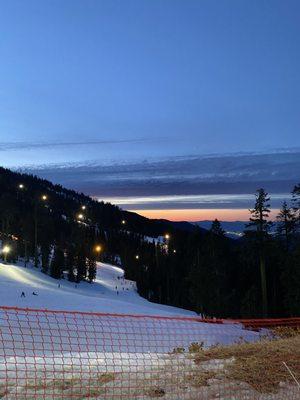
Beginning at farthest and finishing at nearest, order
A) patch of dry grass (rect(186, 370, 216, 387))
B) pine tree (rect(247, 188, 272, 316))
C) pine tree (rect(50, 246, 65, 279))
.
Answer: pine tree (rect(50, 246, 65, 279)) < pine tree (rect(247, 188, 272, 316)) < patch of dry grass (rect(186, 370, 216, 387))

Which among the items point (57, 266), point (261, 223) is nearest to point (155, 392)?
point (261, 223)

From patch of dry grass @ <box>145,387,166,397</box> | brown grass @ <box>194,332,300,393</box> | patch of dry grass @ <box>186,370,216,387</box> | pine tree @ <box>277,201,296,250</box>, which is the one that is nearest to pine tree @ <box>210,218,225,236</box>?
pine tree @ <box>277,201,296,250</box>

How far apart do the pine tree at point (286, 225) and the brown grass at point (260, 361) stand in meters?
45.6

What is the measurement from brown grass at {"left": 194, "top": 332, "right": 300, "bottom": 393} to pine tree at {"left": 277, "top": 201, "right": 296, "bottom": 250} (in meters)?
45.6

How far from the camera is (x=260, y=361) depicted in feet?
28.0

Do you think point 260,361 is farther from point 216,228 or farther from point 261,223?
point 216,228

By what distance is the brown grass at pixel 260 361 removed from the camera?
25.9 ft

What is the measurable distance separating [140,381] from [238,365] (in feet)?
5.49

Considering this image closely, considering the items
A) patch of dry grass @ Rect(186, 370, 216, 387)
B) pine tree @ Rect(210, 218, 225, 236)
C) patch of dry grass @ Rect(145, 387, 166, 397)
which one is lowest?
patch of dry grass @ Rect(145, 387, 166, 397)

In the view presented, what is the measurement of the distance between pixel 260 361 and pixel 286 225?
4844 cm

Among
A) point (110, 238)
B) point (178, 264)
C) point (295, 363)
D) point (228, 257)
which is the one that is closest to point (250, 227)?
point (295, 363)

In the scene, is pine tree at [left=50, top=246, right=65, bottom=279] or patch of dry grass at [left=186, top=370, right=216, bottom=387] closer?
patch of dry grass at [left=186, top=370, right=216, bottom=387]

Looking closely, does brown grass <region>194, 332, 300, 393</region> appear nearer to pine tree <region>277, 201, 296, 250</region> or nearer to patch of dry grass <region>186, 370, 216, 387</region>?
patch of dry grass <region>186, 370, 216, 387</region>

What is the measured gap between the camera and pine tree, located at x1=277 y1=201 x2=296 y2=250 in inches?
2141
